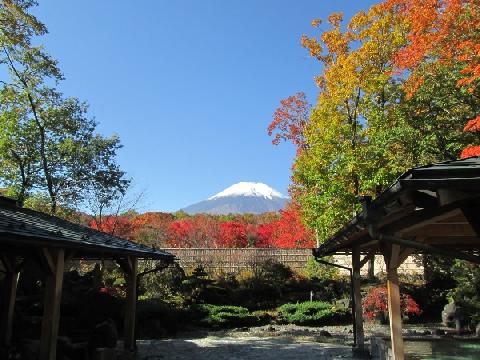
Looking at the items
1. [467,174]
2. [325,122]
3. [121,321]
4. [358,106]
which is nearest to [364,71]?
[358,106]

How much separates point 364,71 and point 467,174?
56.2 feet

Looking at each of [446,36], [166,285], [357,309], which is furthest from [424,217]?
[166,285]

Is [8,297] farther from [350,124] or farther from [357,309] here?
[350,124]

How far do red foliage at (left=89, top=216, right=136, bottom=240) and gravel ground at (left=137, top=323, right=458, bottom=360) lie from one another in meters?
6.93

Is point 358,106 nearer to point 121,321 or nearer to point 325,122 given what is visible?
point 325,122

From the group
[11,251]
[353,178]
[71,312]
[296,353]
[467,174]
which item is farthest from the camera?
[353,178]

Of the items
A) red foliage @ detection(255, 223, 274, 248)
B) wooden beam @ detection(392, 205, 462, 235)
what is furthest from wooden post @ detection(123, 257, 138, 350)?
red foliage @ detection(255, 223, 274, 248)

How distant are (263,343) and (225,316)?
16.6 feet

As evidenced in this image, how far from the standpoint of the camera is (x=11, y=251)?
7.39m

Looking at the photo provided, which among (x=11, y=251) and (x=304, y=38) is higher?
(x=304, y=38)

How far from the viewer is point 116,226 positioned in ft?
69.6

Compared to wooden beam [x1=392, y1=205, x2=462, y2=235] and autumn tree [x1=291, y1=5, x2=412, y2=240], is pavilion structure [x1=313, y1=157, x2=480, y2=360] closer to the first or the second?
wooden beam [x1=392, y1=205, x2=462, y2=235]

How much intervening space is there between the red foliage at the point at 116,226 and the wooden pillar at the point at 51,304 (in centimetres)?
1431

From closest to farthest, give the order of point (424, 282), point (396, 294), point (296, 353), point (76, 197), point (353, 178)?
A: point (396, 294)
point (296, 353)
point (353, 178)
point (76, 197)
point (424, 282)
